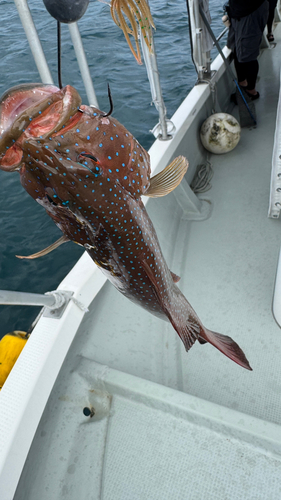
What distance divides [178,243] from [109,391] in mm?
1793

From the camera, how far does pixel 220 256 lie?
3.44 metres

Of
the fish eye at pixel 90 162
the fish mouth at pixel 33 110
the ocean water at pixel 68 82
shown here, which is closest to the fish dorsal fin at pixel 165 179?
the fish eye at pixel 90 162

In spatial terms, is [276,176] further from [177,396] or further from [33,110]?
[33,110]

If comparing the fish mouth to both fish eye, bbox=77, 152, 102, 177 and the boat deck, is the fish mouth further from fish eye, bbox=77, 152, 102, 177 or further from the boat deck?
the boat deck

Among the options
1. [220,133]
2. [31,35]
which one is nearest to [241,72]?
[220,133]

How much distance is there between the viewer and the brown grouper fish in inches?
34.4

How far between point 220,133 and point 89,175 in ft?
11.8

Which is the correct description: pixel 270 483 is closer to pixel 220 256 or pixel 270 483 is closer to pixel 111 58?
pixel 220 256

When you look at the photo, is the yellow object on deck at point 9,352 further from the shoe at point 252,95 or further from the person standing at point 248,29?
the shoe at point 252,95

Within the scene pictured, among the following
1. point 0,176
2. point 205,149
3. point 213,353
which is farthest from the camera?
point 0,176

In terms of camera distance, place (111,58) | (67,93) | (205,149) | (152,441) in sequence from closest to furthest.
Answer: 1. (67,93)
2. (152,441)
3. (205,149)
4. (111,58)

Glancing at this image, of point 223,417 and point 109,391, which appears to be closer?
point 223,417

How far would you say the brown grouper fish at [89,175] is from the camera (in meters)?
0.87

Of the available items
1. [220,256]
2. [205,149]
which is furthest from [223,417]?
[205,149]
